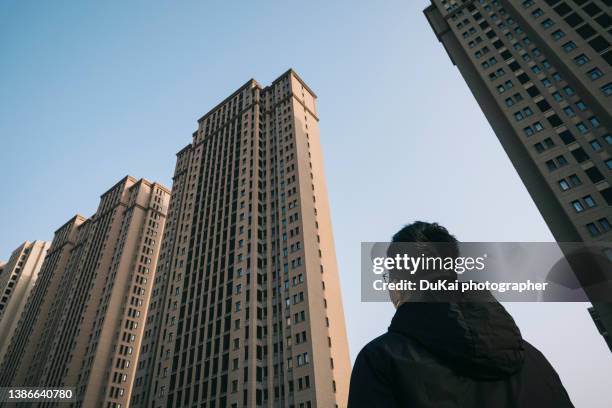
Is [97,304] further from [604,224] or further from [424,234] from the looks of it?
[424,234]

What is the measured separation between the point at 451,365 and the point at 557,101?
167 feet

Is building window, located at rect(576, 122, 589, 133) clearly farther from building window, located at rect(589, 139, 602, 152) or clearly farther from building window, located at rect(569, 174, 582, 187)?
building window, located at rect(569, 174, 582, 187)

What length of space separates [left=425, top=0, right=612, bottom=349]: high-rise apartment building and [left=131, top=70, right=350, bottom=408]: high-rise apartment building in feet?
93.2

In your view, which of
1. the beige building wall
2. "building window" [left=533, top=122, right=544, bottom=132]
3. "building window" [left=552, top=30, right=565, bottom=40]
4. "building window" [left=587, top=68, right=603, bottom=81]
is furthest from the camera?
the beige building wall

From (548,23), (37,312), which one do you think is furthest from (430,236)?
(37,312)

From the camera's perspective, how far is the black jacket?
2279mm

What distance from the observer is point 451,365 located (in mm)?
2465

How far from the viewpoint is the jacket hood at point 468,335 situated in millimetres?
2438

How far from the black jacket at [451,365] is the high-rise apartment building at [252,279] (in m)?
42.9

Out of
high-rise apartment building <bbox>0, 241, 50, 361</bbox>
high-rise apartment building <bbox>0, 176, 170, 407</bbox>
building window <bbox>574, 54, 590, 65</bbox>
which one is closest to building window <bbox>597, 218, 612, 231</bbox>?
building window <bbox>574, 54, 590, 65</bbox>

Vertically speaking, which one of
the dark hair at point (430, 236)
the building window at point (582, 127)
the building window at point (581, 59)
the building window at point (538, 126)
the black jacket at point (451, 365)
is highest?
the building window at point (581, 59)

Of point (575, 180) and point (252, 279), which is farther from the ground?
point (252, 279)

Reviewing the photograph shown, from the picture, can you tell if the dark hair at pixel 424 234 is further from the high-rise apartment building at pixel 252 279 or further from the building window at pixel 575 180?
the high-rise apartment building at pixel 252 279

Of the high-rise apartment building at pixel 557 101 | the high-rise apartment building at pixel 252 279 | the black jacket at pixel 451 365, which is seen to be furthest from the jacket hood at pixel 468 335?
the high-rise apartment building at pixel 252 279
